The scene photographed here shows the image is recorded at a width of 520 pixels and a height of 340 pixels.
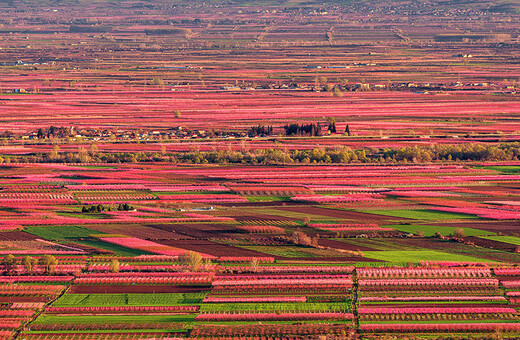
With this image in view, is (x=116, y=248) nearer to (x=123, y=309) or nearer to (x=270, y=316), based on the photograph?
(x=123, y=309)

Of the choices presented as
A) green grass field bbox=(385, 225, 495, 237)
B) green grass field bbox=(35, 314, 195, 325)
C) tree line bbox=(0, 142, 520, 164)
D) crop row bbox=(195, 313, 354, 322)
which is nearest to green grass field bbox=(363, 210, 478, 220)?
green grass field bbox=(385, 225, 495, 237)

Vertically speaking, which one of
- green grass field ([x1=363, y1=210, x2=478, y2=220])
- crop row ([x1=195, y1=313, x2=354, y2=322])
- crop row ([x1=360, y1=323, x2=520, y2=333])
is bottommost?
green grass field ([x1=363, y1=210, x2=478, y2=220])

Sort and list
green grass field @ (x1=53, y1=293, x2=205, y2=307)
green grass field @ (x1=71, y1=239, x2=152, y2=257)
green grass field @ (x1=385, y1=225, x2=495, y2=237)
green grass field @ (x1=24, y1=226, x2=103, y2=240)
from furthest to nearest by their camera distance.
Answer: green grass field @ (x1=385, y1=225, x2=495, y2=237) < green grass field @ (x1=24, y1=226, x2=103, y2=240) < green grass field @ (x1=71, y1=239, x2=152, y2=257) < green grass field @ (x1=53, y1=293, x2=205, y2=307)

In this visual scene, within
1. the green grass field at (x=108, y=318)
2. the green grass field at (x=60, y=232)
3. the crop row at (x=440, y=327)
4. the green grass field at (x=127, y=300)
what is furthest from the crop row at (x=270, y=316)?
the green grass field at (x=60, y=232)

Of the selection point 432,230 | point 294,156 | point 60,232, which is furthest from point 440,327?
point 294,156

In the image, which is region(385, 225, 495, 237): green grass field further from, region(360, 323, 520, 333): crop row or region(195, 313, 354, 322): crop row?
region(195, 313, 354, 322): crop row
